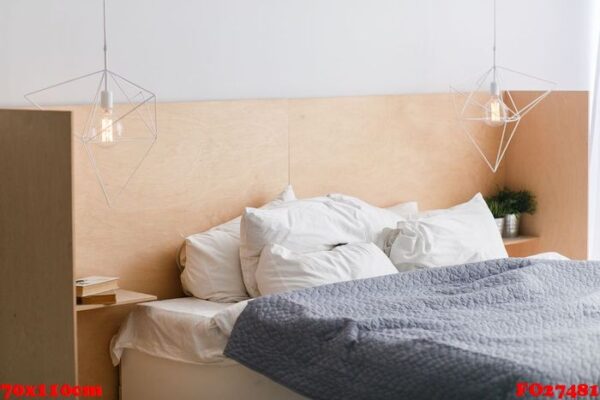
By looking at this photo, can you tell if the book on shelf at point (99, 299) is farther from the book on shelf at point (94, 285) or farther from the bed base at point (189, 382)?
the bed base at point (189, 382)

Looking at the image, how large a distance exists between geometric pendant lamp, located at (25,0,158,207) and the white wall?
0.04 meters

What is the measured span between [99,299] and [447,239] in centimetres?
134

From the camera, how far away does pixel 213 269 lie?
10.8 feet

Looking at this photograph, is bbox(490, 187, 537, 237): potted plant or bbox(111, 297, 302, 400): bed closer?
bbox(111, 297, 302, 400): bed

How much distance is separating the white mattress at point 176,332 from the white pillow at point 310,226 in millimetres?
213

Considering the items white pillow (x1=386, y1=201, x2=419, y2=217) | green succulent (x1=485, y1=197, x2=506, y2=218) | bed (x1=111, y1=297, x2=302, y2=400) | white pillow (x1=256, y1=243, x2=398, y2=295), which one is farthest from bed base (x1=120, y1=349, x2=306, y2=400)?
green succulent (x1=485, y1=197, x2=506, y2=218)

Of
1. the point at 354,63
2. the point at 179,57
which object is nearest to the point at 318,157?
the point at 354,63

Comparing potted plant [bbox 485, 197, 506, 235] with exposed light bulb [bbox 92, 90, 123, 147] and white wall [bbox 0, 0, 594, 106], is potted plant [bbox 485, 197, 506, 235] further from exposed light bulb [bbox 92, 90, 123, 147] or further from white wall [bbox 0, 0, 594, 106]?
exposed light bulb [bbox 92, 90, 123, 147]

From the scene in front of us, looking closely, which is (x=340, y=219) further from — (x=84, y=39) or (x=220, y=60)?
(x=84, y=39)

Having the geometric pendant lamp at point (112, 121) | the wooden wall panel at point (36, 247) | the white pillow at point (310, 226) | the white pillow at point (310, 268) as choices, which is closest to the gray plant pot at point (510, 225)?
the white pillow at point (310, 226)

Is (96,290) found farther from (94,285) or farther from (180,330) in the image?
(180,330)

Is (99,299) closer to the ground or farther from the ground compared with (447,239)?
closer to the ground

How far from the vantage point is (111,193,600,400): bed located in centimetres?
245

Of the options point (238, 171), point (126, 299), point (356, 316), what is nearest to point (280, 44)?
point (238, 171)
